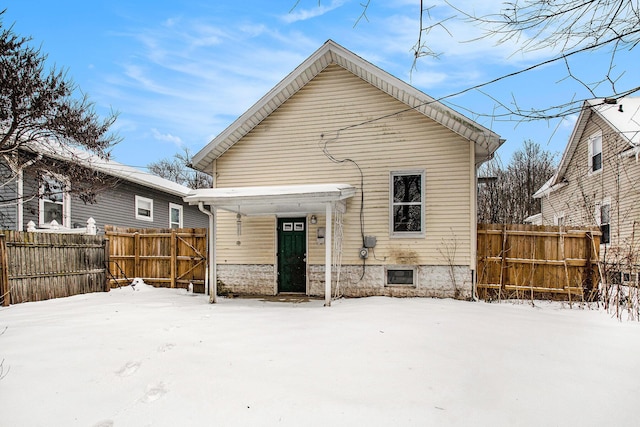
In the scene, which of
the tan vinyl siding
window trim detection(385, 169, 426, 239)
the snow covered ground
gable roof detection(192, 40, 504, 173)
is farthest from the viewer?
window trim detection(385, 169, 426, 239)

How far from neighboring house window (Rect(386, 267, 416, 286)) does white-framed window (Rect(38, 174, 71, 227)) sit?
9538 mm

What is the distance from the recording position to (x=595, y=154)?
1418 cm

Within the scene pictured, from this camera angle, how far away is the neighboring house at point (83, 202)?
10469mm

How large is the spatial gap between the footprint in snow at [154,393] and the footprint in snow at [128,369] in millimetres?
509

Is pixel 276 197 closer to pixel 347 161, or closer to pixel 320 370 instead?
pixel 347 161

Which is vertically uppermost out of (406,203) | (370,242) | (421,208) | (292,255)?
(406,203)

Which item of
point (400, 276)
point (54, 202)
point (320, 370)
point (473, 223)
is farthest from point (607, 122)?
point (54, 202)

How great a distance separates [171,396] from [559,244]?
30.0ft

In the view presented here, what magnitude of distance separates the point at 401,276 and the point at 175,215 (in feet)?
41.9

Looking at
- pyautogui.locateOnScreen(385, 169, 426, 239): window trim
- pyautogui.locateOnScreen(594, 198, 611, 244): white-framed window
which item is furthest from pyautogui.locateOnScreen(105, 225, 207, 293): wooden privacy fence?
pyautogui.locateOnScreen(594, 198, 611, 244): white-framed window

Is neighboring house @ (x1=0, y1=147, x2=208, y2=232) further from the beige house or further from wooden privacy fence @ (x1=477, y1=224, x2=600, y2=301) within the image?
wooden privacy fence @ (x1=477, y1=224, x2=600, y2=301)

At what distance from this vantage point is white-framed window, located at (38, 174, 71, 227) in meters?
10.9

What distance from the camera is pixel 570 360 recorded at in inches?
172

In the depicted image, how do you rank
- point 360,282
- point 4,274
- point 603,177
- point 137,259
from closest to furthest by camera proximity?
point 4,274 → point 360,282 → point 137,259 → point 603,177
